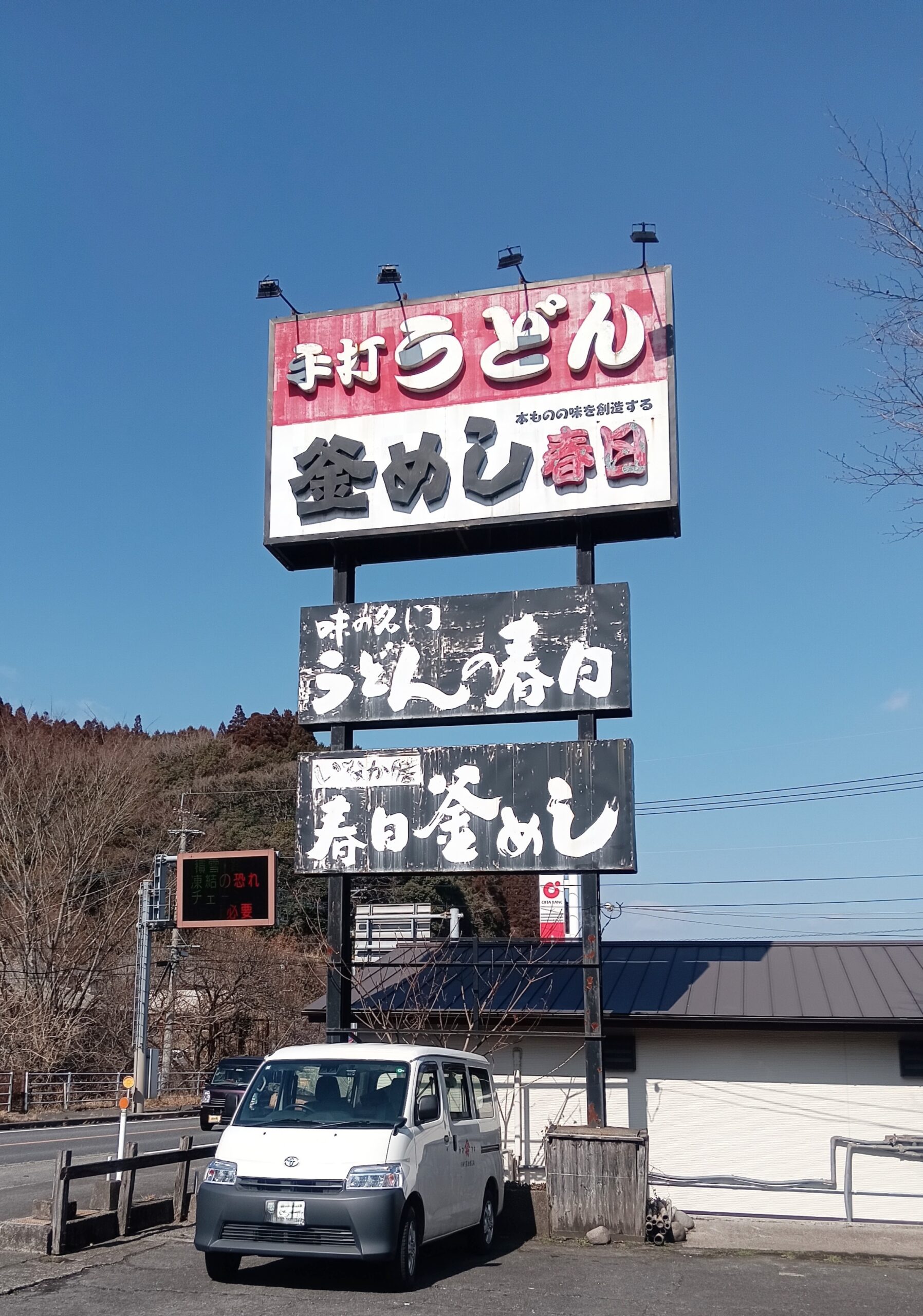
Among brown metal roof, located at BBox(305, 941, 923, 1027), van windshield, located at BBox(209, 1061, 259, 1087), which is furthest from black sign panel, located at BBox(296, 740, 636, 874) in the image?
van windshield, located at BBox(209, 1061, 259, 1087)

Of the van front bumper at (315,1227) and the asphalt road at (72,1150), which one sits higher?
the van front bumper at (315,1227)

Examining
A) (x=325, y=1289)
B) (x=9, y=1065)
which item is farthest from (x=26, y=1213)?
(x=9, y=1065)

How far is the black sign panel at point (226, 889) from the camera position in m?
19.3

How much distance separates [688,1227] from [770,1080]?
11.4 feet

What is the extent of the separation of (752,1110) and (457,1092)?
617 centimetres

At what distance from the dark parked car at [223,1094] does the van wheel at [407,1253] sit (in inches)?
657

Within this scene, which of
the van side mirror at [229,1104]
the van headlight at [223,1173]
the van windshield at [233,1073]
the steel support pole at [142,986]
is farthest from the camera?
the steel support pole at [142,986]

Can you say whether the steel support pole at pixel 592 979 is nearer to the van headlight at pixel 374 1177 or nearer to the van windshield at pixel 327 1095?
the van windshield at pixel 327 1095

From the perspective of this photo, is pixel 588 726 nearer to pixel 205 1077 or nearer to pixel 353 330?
pixel 353 330

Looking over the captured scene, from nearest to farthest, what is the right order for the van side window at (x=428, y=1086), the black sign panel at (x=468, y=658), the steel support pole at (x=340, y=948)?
the van side window at (x=428, y=1086)
the black sign panel at (x=468, y=658)
the steel support pole at (x=340, y=948)

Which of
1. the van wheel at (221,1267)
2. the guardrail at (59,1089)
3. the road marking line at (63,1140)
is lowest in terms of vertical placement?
the guardrail at (59,1089)

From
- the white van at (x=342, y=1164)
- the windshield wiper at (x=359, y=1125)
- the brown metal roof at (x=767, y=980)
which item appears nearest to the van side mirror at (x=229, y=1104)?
the brown metal roof at (x=767, y=980)

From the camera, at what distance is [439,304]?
16250mm

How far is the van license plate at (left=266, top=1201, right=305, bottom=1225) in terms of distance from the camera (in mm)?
8609
